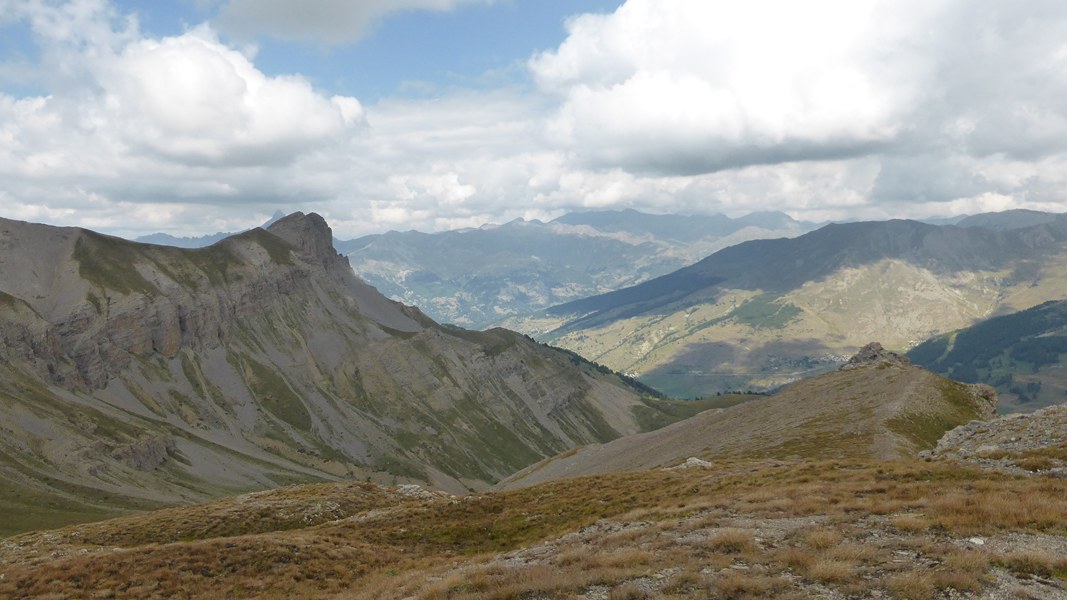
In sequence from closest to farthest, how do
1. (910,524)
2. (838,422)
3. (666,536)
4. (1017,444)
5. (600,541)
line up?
(910,524)
(666,536)
(600,541)
(1017,444)
(838,422)

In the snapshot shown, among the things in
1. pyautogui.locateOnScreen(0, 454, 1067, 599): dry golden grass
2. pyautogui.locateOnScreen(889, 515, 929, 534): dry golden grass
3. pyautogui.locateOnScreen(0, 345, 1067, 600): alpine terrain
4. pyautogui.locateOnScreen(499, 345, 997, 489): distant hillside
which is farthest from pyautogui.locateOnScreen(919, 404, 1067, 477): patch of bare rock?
pyautogui.locateOnScreen(889, 515, 929, 534): dry golden grass

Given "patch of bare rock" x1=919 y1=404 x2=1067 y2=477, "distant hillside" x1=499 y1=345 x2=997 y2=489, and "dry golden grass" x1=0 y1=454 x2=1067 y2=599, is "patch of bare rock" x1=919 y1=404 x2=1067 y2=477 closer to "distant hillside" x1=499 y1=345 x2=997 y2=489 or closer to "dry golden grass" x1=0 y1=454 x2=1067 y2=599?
"dry golden grass" x1=0 y1=454 x2=1067 y2=599

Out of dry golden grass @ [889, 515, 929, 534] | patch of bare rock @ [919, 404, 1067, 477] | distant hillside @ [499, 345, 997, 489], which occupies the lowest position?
distant hillside @ [499, 345, 997, 489]

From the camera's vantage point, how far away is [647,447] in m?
108

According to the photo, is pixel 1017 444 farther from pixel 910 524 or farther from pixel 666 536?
pixel 666 536

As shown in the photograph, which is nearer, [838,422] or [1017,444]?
[1017,444]

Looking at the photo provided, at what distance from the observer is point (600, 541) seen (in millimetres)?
27375

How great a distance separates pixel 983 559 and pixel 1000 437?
34.8m

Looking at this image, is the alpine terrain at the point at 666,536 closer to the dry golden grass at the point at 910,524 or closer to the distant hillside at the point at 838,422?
the dry golden grass at the point at 910,524

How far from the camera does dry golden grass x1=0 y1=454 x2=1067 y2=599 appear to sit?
766 inches

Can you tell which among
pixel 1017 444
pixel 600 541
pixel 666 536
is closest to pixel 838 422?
pixel 1017 444

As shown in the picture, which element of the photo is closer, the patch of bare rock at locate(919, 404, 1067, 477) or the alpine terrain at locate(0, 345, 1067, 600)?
the alpine terrain at locate(0, 345, 1067, 600)

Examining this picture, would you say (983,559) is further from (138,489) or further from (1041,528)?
(138,489)

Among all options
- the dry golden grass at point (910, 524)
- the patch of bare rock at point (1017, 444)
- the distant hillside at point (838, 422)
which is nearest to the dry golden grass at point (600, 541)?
the dry golden grass at point (910, 524)
